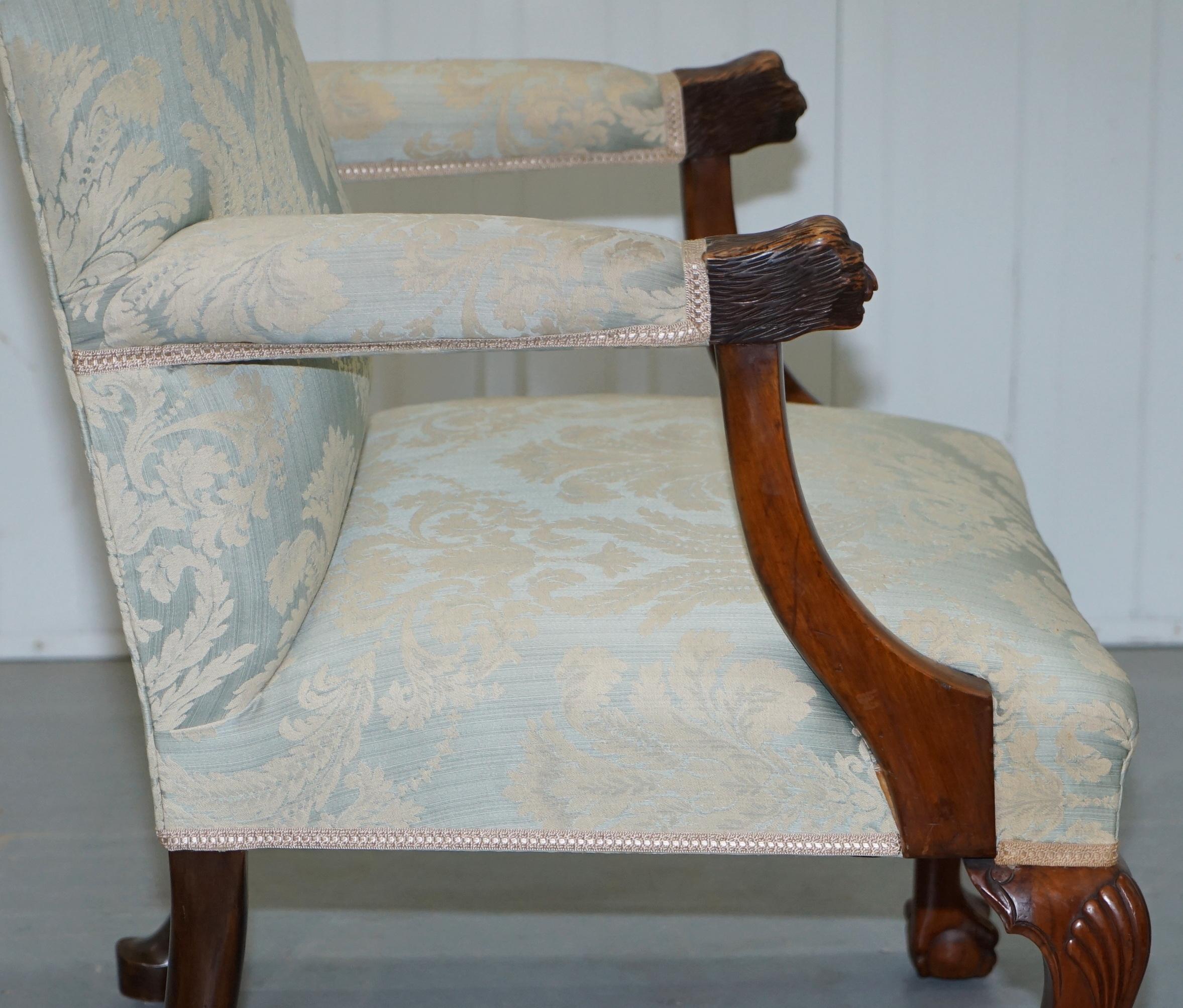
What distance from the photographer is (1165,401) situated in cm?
191

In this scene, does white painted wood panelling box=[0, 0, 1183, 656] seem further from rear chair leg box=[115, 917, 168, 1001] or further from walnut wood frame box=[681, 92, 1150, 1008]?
walnut wood frame box=[681, 92, 1150, 1008]

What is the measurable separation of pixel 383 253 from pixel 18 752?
1236 millimetres

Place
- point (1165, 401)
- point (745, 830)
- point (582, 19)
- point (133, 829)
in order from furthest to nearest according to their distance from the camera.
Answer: point (1165, 401), point (582, 19), point (133, 829), point (745, 830)

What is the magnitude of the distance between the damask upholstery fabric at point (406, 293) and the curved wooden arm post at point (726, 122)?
58 centimetres

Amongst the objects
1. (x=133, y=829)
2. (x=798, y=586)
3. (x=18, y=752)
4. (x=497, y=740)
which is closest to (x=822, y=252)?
(x=798, y=586)

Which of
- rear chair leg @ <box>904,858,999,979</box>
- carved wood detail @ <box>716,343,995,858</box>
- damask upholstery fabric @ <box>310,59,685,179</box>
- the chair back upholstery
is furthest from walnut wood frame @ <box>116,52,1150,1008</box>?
damask upholstery fabric @ <box>310,59,685,179</box>

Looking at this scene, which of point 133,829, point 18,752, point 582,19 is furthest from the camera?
point 582,19

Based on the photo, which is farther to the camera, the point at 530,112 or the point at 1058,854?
the point at 530,112

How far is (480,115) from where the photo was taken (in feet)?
3.94

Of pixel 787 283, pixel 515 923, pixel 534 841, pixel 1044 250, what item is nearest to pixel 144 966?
pixel 515 923

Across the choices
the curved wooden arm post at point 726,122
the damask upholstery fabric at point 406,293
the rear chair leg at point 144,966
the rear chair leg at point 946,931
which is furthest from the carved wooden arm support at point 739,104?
the rear chair leg at point 144,966

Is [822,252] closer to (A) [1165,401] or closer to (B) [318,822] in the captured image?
(B) [318,822]

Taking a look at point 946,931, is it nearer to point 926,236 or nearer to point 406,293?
point 406,293

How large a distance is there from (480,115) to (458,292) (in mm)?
590
